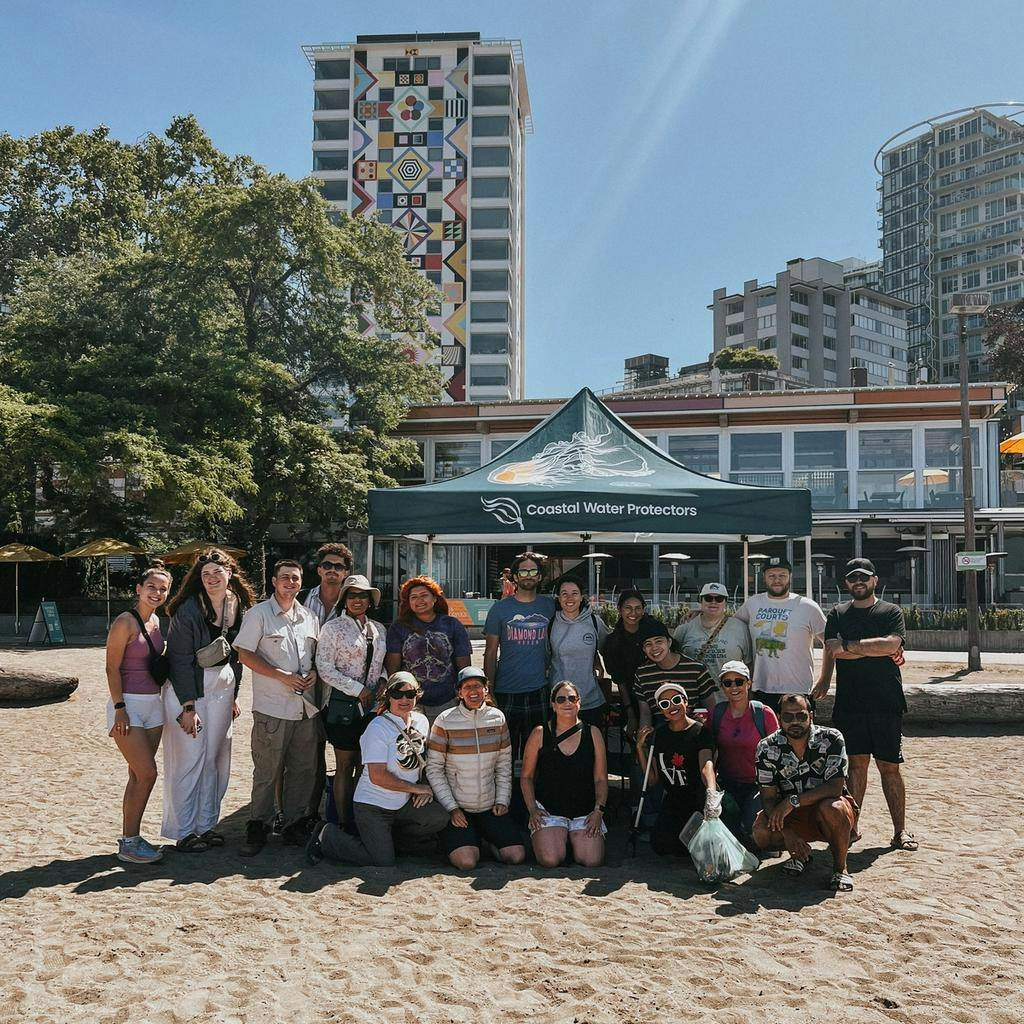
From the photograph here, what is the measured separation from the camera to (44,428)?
2033 centimetres

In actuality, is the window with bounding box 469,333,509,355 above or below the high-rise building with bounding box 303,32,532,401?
below

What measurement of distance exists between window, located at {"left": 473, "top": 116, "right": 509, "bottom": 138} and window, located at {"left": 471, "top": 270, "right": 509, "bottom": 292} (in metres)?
10.2

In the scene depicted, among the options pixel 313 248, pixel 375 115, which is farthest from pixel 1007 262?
pixel 313 248

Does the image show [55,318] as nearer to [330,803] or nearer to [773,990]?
[330,803]

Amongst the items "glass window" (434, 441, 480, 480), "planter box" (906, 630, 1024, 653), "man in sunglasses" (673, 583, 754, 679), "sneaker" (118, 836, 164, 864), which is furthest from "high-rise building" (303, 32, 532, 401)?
"sneaker" (118, 836, 164, 864)

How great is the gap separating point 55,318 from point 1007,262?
3963 inches

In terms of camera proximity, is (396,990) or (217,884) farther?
(217,884)

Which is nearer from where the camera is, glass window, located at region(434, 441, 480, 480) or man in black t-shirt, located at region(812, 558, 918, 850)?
man in black t-shirt, located at region(812, 558, 918, 850)

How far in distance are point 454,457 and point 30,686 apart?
1805 cm

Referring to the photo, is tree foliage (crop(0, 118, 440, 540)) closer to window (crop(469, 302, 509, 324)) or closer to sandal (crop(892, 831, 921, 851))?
sandal (crop(892, 831, 921, 851))

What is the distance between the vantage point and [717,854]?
5.37 meters

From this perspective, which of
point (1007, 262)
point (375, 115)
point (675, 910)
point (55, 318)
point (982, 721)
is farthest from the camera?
point (1007, 262)

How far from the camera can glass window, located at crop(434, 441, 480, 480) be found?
2925cm

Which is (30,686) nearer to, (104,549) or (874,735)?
(104,549)
